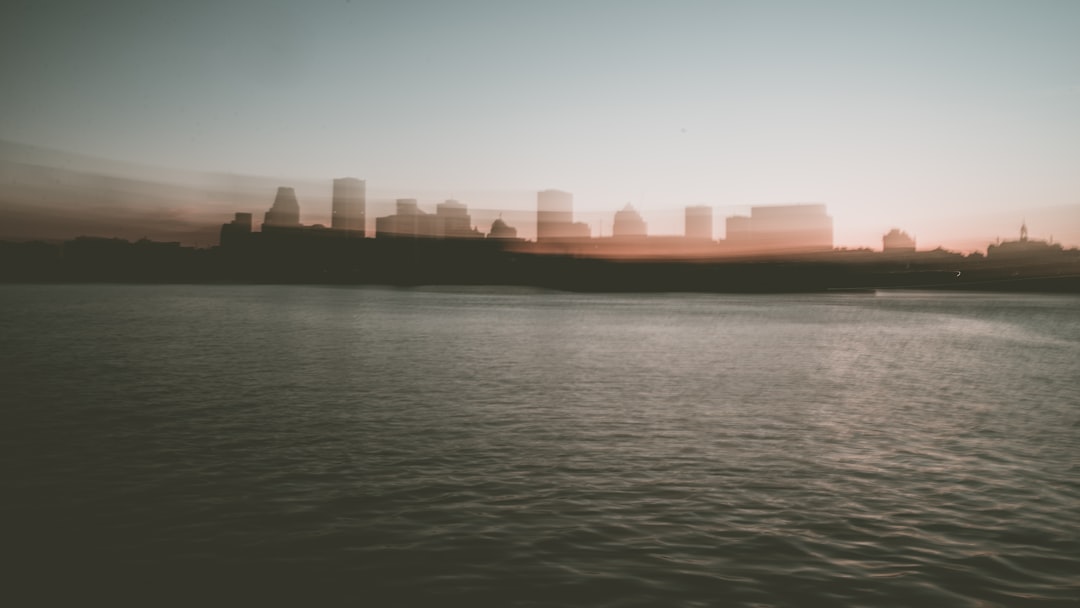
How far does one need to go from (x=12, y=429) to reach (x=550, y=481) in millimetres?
18397

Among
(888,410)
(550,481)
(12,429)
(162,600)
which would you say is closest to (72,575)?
(162,600)

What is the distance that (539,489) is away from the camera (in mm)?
17531

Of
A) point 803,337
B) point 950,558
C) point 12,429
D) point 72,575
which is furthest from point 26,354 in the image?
point 803,337

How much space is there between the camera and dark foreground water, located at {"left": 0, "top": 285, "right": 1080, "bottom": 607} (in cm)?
1196

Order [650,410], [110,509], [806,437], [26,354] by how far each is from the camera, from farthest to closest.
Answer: [26,354] < [650,410] < [806,437] < [110,509]

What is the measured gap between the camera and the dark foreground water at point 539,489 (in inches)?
471

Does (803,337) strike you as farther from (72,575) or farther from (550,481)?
(72,575)

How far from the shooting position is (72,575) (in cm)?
1217

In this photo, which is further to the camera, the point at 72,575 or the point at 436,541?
the point at 436,541

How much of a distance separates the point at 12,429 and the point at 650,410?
2170 cm

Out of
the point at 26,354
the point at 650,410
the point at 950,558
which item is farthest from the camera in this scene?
the point at 26,354

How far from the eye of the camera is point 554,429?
83.6 feet

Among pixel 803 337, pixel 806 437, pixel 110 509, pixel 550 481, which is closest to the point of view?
pixel 110 509

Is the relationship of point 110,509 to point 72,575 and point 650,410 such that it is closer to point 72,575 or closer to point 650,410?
point 72,575
